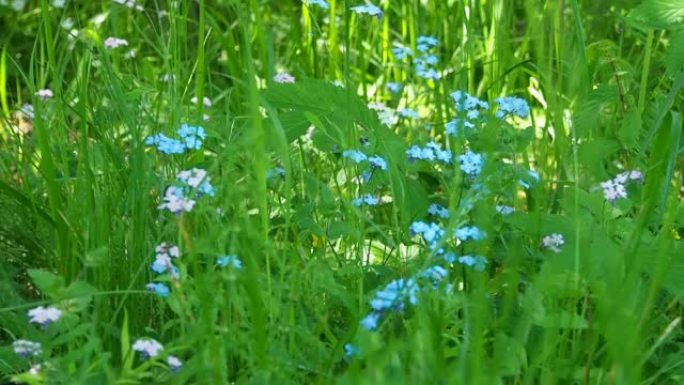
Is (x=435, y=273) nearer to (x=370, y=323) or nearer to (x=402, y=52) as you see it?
(x=370, y=323)

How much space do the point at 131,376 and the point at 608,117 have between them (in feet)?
4.90

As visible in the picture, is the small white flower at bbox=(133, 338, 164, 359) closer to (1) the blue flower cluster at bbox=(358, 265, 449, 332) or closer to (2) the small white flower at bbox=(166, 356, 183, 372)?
(2) the small white flower at bbox=(166, 356, 183, 372)

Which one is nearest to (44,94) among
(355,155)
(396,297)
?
(355,155)

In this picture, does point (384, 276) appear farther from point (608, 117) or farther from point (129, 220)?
point (608, 117)

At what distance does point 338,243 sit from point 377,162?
39 cm

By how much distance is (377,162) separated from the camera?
84.9 inches

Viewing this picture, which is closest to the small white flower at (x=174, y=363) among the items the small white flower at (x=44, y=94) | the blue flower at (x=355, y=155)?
the blue flower at (x=355, y=155)

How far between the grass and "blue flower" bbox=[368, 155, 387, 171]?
3cm

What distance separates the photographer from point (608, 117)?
2816mm

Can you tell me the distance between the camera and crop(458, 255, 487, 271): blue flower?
1903mm

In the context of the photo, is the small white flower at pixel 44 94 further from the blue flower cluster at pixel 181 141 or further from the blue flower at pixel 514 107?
the blue flower at pixel 514 107

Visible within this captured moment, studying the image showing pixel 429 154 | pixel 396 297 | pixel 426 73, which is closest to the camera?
pixel 396 297

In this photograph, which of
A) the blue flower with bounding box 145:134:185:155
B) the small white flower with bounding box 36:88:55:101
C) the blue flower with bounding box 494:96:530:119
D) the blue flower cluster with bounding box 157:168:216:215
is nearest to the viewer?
the blue flower cluster with bounding box 157:168:216:215

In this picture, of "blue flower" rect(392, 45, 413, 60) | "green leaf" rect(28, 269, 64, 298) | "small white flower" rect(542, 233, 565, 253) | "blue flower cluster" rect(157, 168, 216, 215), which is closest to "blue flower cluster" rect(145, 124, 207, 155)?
"blue flower cluster" rect(157, 168, 216, 215)
